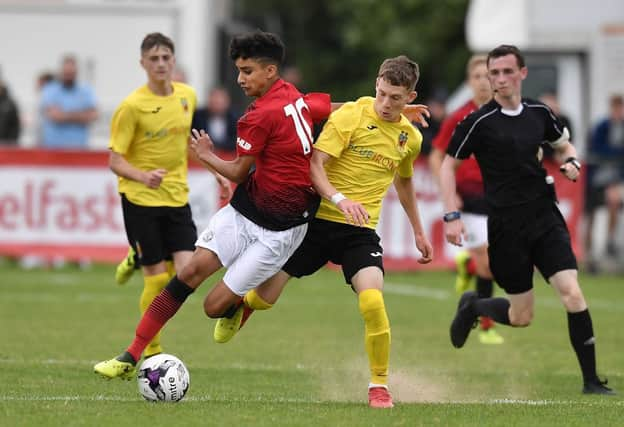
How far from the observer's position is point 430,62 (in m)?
41.4

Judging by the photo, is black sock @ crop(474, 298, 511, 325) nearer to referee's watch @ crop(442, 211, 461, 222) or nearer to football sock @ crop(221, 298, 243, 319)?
referee's watch @ crop(442, 211, 461, 222)

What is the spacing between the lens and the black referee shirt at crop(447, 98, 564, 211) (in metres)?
10.1

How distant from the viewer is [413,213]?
31.8 feet

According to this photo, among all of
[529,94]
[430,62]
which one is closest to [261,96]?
[529,94]

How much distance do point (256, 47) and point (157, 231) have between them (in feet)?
8.56

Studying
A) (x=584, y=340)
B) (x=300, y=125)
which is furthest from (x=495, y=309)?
(x=300, y=125)

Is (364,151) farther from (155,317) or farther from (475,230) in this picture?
(475,230)

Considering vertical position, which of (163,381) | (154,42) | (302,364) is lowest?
(302,364)

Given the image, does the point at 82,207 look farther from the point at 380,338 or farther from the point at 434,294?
the point at 380,338

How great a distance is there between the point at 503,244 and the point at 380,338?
1.79 meters

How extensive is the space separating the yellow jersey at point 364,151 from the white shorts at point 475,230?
401 cm

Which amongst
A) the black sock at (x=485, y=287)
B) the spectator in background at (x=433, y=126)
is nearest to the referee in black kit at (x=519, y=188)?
the black sock at (x=485, y=287)

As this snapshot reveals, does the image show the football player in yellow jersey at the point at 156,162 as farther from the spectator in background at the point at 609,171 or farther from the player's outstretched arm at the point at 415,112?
the spectator in background at the point at 609,171

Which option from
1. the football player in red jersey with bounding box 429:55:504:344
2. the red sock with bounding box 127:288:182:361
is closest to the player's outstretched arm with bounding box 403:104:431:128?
the red sock with bounding box 127:288:182:361
